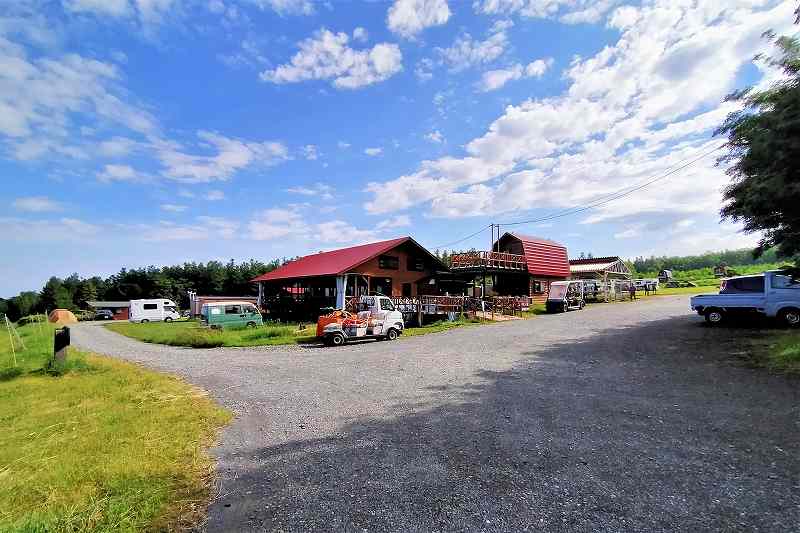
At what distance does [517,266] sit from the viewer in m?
32.5

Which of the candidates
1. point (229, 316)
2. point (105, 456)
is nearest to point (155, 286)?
point (229, 316)

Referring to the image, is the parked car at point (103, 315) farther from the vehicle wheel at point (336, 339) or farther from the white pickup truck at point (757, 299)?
the white pickup truck at point (757, 299)

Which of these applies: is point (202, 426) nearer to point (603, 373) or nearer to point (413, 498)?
point (413, 498)

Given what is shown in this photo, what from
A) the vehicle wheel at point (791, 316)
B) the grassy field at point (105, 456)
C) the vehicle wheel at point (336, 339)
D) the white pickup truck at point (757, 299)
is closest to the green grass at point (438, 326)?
the vehicle wheel at point (336, 339)

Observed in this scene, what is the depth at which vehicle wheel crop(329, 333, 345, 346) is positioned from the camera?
50.5ft

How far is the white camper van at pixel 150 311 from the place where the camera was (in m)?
39.7

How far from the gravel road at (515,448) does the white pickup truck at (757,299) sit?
539 cm

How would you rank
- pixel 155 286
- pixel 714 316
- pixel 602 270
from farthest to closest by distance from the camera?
pixel 155 286, pixel 602 270, pixel 714 316

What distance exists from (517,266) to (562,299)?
22.7 feet

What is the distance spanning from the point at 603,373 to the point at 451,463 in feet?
19.1

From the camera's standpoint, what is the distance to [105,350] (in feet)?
55.7

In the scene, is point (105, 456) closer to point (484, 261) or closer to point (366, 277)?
point (366, 277)

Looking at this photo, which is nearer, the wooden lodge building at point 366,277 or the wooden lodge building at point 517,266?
the wooden lodge building at point 366,277

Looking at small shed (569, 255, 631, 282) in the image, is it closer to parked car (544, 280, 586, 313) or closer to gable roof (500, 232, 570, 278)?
gable roof (500, 232, 570, 278)
